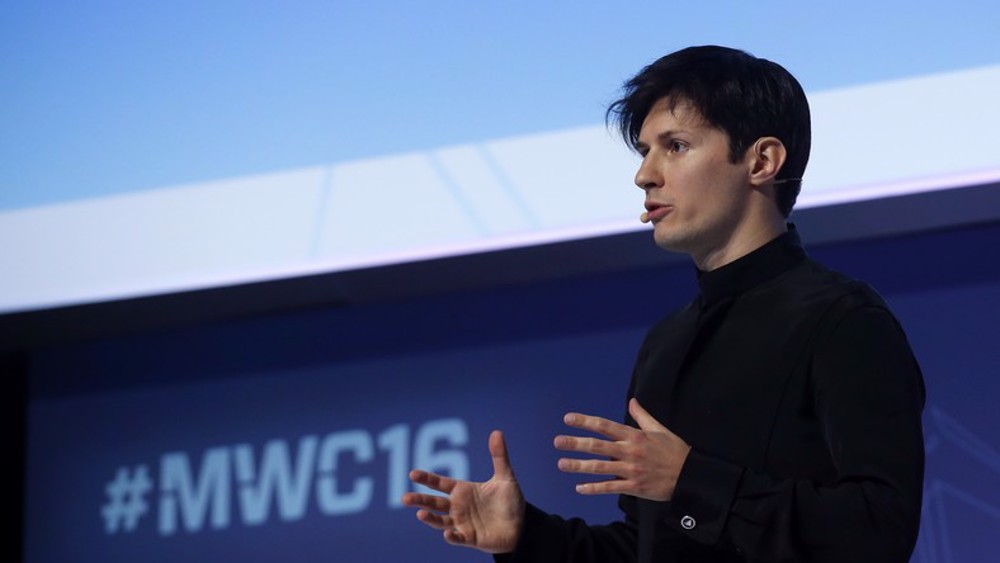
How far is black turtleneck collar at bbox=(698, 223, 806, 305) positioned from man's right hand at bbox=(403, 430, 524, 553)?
30cm

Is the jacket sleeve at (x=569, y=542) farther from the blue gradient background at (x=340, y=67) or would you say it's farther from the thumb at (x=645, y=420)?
the blue gradient background at (x=340, y=67)

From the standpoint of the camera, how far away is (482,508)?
4.64ft

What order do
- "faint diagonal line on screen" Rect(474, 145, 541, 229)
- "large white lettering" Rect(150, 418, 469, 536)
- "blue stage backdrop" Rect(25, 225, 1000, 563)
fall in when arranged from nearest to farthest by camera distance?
"blue stage backdrop" Rect(25, 225, 1000, 563), "faint diagonal line on screen" Rect(474, 145, 541, 229), "large white lettering" Rect(150, 418, 469, 536)

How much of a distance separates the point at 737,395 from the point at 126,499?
6.34 feet

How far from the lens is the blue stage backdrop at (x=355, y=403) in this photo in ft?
7.95

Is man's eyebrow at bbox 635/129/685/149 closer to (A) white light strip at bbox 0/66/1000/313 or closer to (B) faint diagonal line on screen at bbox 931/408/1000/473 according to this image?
(A) white light strip at bbox 0/66/1000/313

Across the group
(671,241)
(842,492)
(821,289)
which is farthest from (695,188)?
(842,492)

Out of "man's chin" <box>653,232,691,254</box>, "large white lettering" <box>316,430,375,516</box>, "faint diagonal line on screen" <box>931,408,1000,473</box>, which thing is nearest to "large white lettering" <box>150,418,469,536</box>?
"large white lettering" <box>316,430,375,516</box>

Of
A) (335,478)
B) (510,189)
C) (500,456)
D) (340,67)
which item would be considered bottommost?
(500,456)

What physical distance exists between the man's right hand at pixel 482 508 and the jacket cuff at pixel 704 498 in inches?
10.3

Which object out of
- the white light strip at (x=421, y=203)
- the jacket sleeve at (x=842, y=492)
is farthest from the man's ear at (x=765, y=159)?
the white light strip at (x=421, y=203)

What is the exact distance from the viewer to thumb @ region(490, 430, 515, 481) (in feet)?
4.58

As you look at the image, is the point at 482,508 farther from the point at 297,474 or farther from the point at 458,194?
the point at 297,474

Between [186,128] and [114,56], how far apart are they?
0.26 meters
